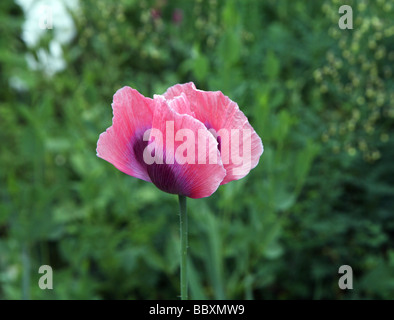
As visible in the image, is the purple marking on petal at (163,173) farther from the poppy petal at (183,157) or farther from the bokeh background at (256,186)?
the bokeh background at (256,186)

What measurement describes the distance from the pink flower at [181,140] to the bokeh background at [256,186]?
61 cm

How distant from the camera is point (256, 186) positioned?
1.41m

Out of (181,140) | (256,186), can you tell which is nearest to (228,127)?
(181,140)

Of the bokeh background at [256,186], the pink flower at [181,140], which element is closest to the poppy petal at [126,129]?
the pink flower at [181,140]

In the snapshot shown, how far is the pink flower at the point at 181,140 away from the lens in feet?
1.66

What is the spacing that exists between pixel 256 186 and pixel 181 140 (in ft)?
3.01

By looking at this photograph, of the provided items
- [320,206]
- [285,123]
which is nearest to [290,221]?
[320,206]

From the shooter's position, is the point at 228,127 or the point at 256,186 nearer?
the point at 228,127

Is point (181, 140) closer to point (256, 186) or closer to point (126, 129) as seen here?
point (126, 129)

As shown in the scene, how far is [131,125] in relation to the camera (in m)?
0.53

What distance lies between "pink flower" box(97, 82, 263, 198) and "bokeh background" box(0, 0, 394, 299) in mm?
614
